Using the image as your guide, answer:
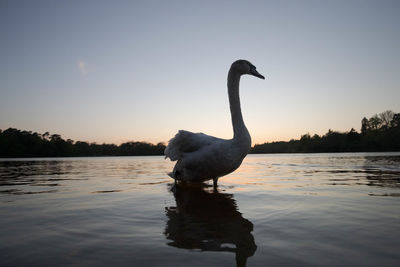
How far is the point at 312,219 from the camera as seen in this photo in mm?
2934

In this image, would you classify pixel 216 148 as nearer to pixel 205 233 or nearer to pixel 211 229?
Result: pixel 211 229

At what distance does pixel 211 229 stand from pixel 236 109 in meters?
3.76

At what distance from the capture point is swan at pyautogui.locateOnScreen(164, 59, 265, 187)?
526cm

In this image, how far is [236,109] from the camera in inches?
237

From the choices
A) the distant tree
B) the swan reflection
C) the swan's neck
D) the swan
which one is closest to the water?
the swan reflection

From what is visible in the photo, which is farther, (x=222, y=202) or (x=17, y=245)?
(x=222, y=202)

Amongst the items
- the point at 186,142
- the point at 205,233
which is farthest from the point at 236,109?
the point at 205,233

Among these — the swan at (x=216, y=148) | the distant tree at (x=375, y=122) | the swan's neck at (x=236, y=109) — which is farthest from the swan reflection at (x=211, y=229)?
the distant tree at (x=375, y=122)

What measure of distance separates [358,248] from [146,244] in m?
1.64

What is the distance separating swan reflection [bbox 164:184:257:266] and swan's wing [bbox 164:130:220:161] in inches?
76.5

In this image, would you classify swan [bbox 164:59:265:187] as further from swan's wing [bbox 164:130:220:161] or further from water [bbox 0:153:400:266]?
water [bbox 0:153:400:266]

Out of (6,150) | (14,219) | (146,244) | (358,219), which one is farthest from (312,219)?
(6,150)

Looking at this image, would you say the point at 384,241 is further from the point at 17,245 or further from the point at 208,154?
the point at 208,154

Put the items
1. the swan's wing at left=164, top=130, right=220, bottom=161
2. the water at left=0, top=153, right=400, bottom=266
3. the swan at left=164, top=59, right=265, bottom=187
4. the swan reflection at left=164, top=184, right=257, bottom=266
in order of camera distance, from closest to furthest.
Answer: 1. the water at left=0, top=153, right=400, bottom=266
2. the swan reflection at left=164, top=184, right=257, bottom=266
3. the swan at left=164, top=59, right=265, bottom=187
4. the swan's wing at left=164, top=130, right=220, bottom=161
